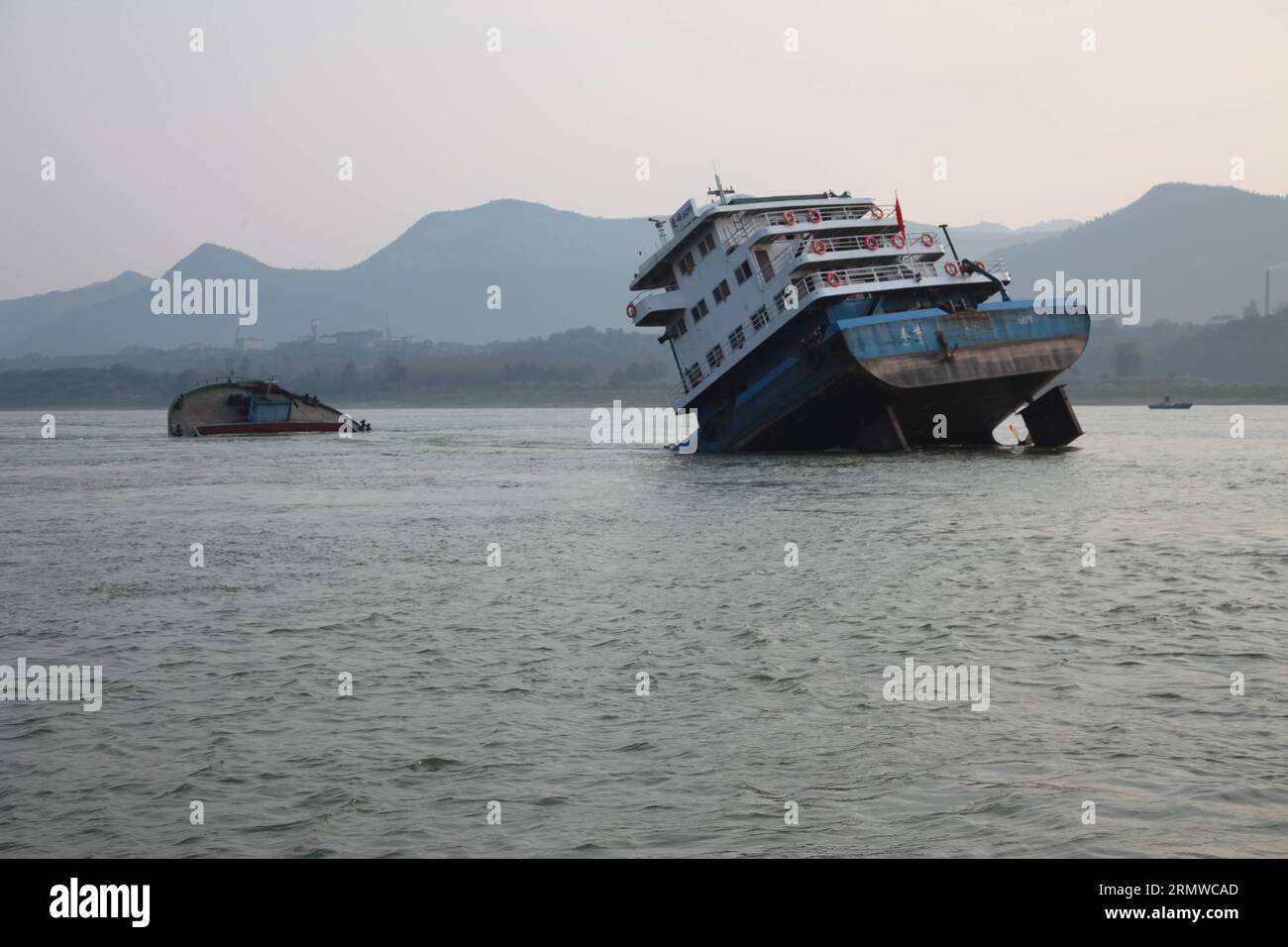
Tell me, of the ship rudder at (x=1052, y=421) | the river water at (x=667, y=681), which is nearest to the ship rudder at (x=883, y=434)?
the ship rudder at (x=1052, y=421)

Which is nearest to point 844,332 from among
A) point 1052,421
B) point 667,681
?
point 1052,421

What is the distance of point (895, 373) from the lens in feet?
136

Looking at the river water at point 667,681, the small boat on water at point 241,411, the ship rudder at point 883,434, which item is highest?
the small boat on water at point 241,411

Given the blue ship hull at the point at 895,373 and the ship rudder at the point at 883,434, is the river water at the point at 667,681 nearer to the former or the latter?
the blue ship hull at the point at 895,373

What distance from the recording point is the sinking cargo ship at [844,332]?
42.1 meters

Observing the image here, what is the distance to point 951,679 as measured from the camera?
48.3 feet

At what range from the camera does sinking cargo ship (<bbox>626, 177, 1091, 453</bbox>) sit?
4209 cm

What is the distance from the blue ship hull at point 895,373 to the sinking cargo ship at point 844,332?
51 mm

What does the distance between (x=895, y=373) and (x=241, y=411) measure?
68.2m

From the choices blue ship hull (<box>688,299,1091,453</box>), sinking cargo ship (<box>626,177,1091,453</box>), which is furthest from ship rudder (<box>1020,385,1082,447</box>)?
blue ship hull (<box>688,299,1091,453</box>)

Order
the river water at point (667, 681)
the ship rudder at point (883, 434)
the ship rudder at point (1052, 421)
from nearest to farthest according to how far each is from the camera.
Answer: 1. the river water at point (667, 681)
2. the ship rudder at point (883, 434)
3. the ship rudder at point (1052, 421)
